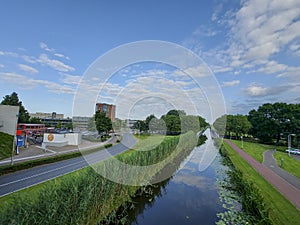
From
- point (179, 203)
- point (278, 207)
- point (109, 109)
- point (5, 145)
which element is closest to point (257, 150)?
point (109, 109)

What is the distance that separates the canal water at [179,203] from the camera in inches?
332

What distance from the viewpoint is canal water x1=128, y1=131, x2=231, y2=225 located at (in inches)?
332

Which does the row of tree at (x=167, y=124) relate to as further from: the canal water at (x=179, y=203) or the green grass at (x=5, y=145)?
the canal water at (x=179, y=203)

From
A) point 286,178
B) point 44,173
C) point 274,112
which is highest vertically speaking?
point 274,112

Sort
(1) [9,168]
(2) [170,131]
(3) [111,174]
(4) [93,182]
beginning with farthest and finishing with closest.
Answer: (2) [170,131]
(1) [9,168]
(3) [111,174]
(4) [93,182]

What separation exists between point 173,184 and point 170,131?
40644 mm

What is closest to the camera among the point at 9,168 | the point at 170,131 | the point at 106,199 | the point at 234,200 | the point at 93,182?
the point at 93,182

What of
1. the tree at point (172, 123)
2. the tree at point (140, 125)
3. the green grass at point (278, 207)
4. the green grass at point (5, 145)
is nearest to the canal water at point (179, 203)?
the green grass at point (278, 207)

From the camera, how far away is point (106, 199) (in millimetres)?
7715

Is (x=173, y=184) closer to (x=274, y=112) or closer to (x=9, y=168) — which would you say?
(x=9, y=168)

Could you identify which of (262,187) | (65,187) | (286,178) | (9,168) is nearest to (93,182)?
(65,187)

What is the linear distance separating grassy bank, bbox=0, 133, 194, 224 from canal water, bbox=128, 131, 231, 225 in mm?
1207

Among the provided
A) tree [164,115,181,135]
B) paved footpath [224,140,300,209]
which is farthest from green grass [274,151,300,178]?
tree [164,115,181,135]

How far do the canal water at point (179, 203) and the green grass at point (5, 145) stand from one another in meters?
18.6
